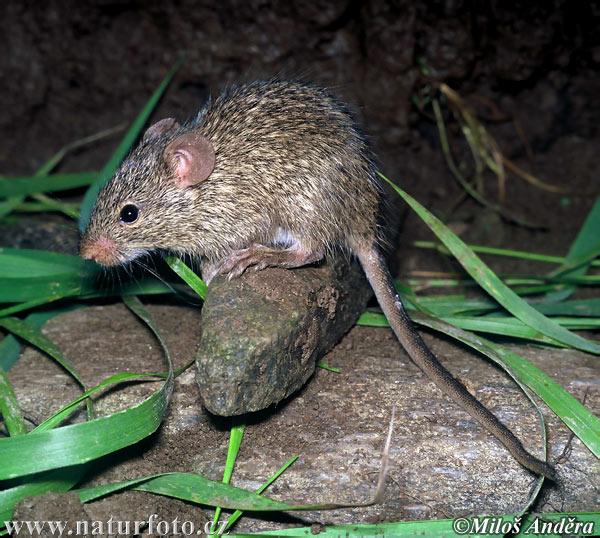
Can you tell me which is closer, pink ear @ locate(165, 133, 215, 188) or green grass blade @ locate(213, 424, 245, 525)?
green grass blade @ locate(213, 424, 245, 525)

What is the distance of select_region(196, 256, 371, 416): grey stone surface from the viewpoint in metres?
2.66

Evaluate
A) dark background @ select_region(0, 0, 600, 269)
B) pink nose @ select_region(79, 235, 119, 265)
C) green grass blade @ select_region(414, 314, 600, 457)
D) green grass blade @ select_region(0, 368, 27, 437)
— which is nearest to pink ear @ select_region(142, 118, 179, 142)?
pink nose @ select_region(79, 235, 119, 265)

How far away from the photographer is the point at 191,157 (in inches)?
131

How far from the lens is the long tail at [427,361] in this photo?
265cm

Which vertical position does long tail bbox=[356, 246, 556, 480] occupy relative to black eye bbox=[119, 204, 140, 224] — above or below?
below

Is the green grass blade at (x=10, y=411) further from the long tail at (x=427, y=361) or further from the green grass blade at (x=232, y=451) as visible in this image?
the long tail at (x=427, y=361)

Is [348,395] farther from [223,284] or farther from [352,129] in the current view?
[352,129]

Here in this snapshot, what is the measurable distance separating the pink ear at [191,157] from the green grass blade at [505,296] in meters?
0.93

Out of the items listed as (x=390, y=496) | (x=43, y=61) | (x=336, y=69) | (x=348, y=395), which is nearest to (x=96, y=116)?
(x=43, y=61)

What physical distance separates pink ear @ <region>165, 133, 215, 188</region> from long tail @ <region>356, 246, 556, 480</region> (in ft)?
3.13

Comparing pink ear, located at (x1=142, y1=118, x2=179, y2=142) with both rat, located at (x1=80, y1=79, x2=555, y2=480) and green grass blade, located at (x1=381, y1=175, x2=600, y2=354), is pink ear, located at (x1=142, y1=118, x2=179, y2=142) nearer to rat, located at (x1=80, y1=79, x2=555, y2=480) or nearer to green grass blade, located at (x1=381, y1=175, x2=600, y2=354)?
rat, located at (x1=80, y1=79, x2=555, y2=480)

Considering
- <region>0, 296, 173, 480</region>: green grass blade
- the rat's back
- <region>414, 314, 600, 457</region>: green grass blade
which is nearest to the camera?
<region>0, 296, 173, 480</region>: green grass blade

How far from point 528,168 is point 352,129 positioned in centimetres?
250

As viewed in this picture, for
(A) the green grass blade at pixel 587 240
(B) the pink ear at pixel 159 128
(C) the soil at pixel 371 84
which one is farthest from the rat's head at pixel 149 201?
(A) the green grass blade at pixel 587 240
